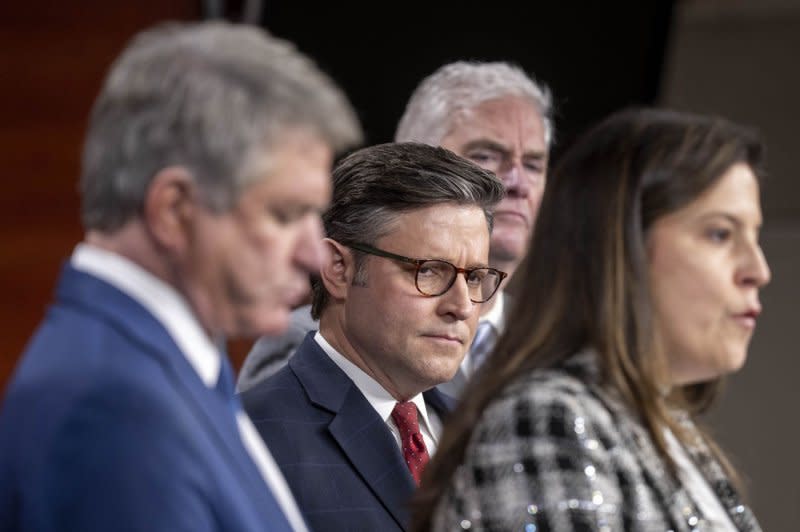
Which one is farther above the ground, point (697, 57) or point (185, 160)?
point (185, 160)

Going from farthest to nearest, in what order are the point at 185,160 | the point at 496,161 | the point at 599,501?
1. the point at 496,161
2. the point at 599,501
3. the point at 185,160

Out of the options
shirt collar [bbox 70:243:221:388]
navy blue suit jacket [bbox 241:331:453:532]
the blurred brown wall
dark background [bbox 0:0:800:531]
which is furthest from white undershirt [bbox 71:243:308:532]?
the blurred brown wall

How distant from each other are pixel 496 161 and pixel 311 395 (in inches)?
45.4

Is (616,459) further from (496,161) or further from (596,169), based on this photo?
(496,161)

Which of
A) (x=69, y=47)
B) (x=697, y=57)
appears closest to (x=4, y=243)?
(x=69, y=47)

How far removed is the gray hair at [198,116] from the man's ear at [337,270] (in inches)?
37.0

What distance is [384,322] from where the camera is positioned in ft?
7.57

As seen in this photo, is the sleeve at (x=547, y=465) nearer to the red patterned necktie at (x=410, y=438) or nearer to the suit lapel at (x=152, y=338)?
the suit lapel at (x=152, y=338)

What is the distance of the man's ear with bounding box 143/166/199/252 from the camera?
1348 millimetres

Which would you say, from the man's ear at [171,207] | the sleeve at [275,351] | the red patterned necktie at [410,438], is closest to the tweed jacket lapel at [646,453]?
the man's ear at [171,207]

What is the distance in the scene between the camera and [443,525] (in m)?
1.56

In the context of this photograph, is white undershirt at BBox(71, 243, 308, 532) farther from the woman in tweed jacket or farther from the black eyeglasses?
the black eyeglasses

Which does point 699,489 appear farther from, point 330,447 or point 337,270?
point 337,270

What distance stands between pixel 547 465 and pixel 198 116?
51 cm
